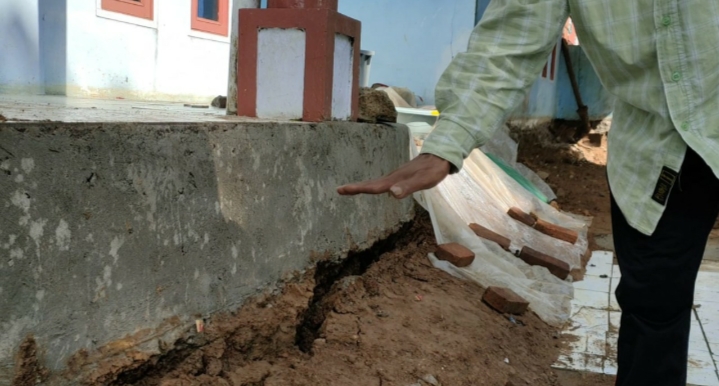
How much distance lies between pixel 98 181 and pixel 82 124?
0.17 m

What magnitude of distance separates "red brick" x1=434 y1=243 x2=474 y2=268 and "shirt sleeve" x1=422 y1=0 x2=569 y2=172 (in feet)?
7.54

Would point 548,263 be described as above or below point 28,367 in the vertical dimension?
below

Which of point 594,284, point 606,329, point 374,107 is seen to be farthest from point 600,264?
point 374,107

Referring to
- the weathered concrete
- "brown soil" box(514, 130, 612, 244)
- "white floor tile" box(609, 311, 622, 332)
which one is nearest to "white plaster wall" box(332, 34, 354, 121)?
the weathered concrete

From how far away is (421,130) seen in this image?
6.50 meters

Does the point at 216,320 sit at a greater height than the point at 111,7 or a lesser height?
lesser

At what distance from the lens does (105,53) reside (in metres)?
5.91

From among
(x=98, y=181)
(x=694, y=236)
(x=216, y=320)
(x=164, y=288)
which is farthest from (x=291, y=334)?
(x=694, y=236)

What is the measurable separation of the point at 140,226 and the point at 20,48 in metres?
3.84

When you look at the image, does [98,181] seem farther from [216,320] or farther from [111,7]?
[111,7]

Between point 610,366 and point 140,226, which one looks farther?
point 610,366

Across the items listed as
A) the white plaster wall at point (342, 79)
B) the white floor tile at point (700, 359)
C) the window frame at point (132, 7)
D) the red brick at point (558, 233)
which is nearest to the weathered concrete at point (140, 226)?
the white plaster wall at point (342, 79)

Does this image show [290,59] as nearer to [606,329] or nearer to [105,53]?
[606,329]

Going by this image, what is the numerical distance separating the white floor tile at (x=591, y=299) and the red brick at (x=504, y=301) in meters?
0.81
